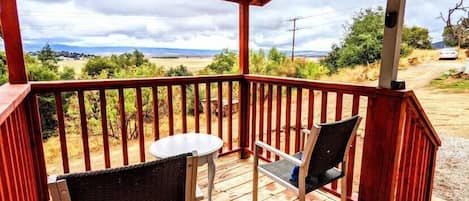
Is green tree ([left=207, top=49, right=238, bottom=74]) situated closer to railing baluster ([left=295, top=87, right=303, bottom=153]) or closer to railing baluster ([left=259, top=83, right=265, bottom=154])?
railing baluster ([left=259, top=83, right=265, bottom=154])

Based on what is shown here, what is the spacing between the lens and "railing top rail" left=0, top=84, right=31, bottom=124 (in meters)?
1.12

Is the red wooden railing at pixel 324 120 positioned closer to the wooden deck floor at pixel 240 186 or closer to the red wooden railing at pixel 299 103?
the red wooden railing at pixel 299 103

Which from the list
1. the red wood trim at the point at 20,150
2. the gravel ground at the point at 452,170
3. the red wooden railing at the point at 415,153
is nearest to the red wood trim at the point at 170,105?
the red wood trim at the point at 20,150

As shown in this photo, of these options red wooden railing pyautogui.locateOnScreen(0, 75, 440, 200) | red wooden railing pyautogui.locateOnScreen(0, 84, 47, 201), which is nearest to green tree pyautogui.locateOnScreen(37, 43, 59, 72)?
red wooden railing pyautogui.locateOnScreen(0, 75, 440, 200)

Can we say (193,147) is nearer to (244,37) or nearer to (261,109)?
(261,109)

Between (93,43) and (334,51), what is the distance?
2708 millimetres

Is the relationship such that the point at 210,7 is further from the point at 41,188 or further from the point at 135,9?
the point at 41,188

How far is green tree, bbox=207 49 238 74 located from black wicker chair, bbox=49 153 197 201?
8.58 ft

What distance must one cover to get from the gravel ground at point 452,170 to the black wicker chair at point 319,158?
2.03 m

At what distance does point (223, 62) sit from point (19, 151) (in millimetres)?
2392

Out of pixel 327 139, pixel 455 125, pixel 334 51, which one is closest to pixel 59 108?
pixel 327 139

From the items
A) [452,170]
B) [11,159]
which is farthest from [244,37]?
[452,170]

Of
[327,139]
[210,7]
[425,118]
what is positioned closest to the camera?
[327,139]

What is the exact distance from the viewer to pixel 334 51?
292cm
